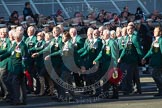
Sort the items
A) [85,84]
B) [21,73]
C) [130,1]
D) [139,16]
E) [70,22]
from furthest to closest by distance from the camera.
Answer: [130,1]
[139,16]
[70,22]
[85,84]
[21,73]

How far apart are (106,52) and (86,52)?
724mm

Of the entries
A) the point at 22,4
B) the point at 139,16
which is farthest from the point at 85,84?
the point at 22,4

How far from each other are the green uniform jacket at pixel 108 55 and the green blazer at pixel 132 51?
50cm

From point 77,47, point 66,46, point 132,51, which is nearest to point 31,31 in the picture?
point 77,47

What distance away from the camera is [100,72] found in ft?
44.7

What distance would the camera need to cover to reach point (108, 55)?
13.3 metres

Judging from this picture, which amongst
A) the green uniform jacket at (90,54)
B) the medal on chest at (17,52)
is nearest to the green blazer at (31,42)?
the green uniform jacket at (90,54)

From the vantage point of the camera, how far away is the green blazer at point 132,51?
45.2ft

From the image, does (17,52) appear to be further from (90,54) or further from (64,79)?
(90,54)

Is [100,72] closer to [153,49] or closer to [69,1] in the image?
[153,49]

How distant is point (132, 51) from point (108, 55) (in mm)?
898

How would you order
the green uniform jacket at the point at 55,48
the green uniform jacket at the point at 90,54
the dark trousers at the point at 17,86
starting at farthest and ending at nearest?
1. the green uniform jacket at the point at 90,54
2. the green uniform jacket at the point at 55,48
3. the dark trousers at the point at 17,86

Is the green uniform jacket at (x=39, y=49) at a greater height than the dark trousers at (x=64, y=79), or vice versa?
the green uniform jacket at (x=39, y=49)

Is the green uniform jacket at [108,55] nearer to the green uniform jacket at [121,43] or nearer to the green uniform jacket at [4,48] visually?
the green uniform jacket at [121,43]
